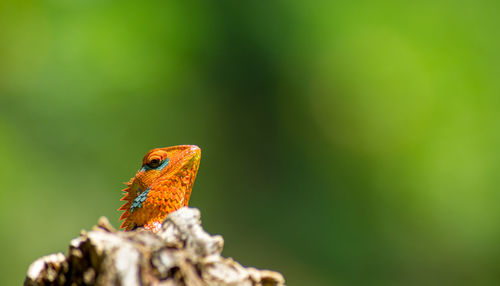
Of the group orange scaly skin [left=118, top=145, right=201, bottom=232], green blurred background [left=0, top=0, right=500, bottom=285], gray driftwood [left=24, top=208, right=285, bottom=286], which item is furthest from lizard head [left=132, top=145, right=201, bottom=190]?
green blurred background [left=0, top=0, right=500, bottom=285]

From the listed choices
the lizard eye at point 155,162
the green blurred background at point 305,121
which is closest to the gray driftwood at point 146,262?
the lizard eye at point 155,162

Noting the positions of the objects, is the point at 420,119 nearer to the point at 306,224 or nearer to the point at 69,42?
the point at 306,224

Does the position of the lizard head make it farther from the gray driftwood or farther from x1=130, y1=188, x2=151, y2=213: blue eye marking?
the gray driftwood

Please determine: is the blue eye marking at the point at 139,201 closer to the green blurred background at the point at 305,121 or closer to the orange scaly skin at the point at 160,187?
the orange scaly skin at the point at 160,187

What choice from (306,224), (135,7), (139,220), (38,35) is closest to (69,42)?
(38,35)

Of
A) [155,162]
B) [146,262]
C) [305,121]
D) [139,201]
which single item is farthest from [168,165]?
[305,121]

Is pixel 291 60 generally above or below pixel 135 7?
above
